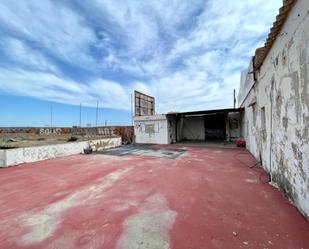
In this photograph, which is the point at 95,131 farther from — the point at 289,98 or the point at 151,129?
the point at 289,98

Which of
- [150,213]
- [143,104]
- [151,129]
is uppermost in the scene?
[143,104]

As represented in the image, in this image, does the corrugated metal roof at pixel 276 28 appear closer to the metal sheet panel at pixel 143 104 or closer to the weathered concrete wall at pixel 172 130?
the weathered concrete wall at pixel 172 130

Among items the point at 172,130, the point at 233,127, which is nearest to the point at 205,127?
the point at 233,127

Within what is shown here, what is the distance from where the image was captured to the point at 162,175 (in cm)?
501

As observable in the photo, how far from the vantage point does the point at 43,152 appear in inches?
308

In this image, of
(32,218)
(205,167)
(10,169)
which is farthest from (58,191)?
(205,167)

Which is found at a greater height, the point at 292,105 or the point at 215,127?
the point at 292,105

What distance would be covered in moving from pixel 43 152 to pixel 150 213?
24.2 ft

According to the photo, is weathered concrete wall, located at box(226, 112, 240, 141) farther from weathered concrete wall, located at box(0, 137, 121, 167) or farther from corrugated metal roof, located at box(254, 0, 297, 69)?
weathered concrete wall, located at box(0, 137, 121, 167)

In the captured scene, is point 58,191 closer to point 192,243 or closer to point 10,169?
point 192,243

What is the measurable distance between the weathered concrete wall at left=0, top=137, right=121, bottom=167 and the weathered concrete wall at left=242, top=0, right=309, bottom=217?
9303 mm

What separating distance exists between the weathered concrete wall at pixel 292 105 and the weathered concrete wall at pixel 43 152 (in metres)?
9.30

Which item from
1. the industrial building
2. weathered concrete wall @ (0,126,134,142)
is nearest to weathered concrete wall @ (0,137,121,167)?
weathered concrete wall @ (0,126,134,142)

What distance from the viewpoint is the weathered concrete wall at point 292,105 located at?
7.95ft
